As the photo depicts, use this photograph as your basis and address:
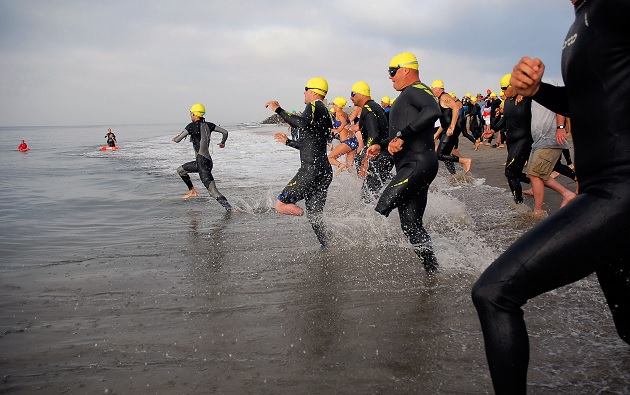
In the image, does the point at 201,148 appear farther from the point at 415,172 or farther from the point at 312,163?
the point at 415,172

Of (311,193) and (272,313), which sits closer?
(272,313)

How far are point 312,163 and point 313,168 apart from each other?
0.07 metres

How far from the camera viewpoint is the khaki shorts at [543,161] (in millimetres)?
6473

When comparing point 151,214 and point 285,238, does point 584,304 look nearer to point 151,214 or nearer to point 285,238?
point 285,238

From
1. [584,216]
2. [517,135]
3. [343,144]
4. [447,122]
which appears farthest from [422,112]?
[447,122]

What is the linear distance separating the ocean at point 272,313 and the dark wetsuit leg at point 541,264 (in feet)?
2.49

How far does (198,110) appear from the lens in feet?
30.5

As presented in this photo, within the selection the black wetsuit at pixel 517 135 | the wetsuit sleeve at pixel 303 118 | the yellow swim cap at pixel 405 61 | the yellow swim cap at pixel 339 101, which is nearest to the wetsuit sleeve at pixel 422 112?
the yellow swim cap at pixel 405 61

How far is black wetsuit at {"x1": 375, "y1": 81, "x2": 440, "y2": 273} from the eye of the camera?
413 centimetres

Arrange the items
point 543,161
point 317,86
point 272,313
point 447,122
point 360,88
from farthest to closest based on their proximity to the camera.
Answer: point 447,122 < point 360,88 < point 543,161 < point 317,86 < point 272,313

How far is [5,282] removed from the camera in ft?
15.0

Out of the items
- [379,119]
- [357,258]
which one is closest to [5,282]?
[357,258]

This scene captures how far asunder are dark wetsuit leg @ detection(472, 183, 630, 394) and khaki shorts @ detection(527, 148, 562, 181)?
520 cm

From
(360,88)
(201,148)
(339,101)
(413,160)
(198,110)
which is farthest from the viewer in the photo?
(339,101)
